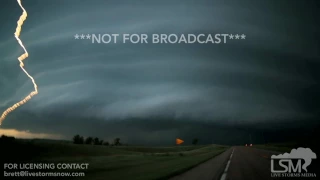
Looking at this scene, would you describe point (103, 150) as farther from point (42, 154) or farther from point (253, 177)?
point (253, 177)

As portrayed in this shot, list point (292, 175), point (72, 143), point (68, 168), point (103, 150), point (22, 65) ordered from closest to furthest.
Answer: point (292, 175) → point (68, 168) → point (22, 65) → point (72, 143) → point (103, 150)

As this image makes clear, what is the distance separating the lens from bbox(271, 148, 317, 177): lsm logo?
1241cm

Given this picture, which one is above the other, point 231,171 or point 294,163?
point 294,163

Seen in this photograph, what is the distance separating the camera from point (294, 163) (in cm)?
1262

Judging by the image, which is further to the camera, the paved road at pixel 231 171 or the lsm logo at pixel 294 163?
the paved road at pixel 231 171

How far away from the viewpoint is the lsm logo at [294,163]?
1241 cm

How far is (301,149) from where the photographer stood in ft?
42.8

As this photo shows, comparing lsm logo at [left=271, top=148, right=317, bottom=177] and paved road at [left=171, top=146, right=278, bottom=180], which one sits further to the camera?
paved road at [left=171, top=146, right=278, bottom=180]

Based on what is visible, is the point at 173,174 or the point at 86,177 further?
the point at 173,174

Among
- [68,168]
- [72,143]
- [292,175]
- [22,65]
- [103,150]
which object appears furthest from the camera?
[103,150]

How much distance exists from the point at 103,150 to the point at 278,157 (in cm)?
1875

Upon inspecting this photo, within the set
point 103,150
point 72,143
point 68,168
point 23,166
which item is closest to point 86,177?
point 68,168

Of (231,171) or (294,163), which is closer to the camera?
(294,163)

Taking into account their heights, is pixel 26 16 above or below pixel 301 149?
above
